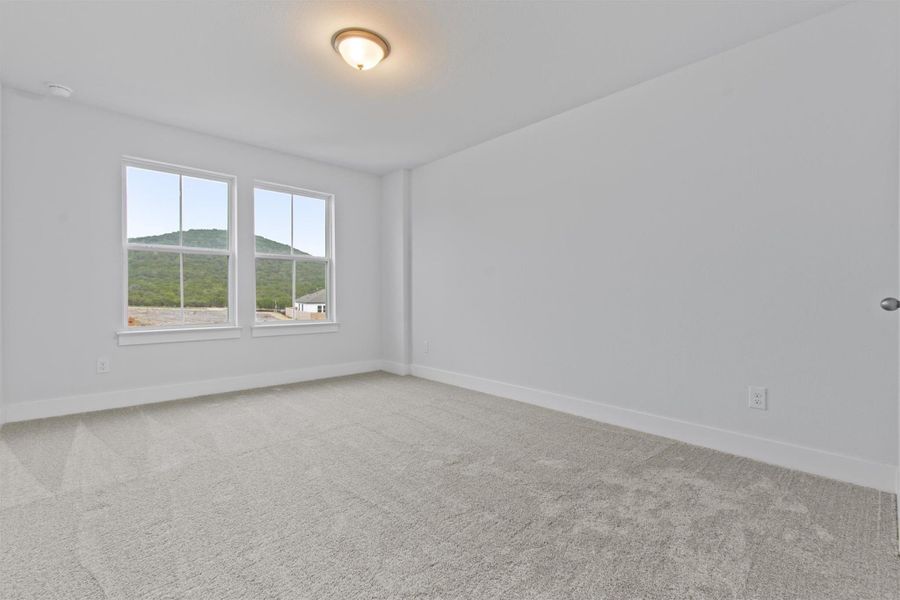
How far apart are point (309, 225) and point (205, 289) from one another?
4.24 ft

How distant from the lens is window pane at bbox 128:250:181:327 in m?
3.75

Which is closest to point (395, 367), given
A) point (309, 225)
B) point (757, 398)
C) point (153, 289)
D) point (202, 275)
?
point (309, 225)

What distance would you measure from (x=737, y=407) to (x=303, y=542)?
2511 mm

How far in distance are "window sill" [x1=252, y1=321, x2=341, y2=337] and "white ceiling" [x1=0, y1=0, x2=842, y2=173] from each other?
1.92m

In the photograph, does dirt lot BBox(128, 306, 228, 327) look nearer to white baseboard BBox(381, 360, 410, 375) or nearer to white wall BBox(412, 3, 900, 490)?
white baseboard BBox(381, 360, 410, 375)

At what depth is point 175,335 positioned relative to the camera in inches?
153

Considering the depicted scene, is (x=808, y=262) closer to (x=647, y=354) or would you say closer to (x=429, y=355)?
(x=647, y=354)

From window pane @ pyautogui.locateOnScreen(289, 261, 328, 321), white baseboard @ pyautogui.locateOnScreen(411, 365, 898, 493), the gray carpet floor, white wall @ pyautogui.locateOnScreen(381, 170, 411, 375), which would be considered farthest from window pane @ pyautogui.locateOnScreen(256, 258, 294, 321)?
white baseboard @ pyautogui.locateOnScreen(411, 365, 898, 493)

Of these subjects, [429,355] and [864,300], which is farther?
[429,355]

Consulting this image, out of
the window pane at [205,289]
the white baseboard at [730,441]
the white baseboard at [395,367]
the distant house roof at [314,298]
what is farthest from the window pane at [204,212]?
the white baseboard at [730,441]

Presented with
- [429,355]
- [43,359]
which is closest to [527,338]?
[429,355]

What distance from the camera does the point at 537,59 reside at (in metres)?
2.76

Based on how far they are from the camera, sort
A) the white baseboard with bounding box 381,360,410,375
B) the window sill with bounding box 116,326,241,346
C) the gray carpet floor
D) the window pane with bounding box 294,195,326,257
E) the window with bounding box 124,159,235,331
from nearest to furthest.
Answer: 1. the gray carpet floor
2. the window sill with bounding box 116,326,241,346
3. the window with bounding box 124,159,235,331
4. the window pane with bounding box 294,195,326,257
5. the white baseboard with bounding box 381,360,410,375

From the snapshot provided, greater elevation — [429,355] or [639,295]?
[639,295]
